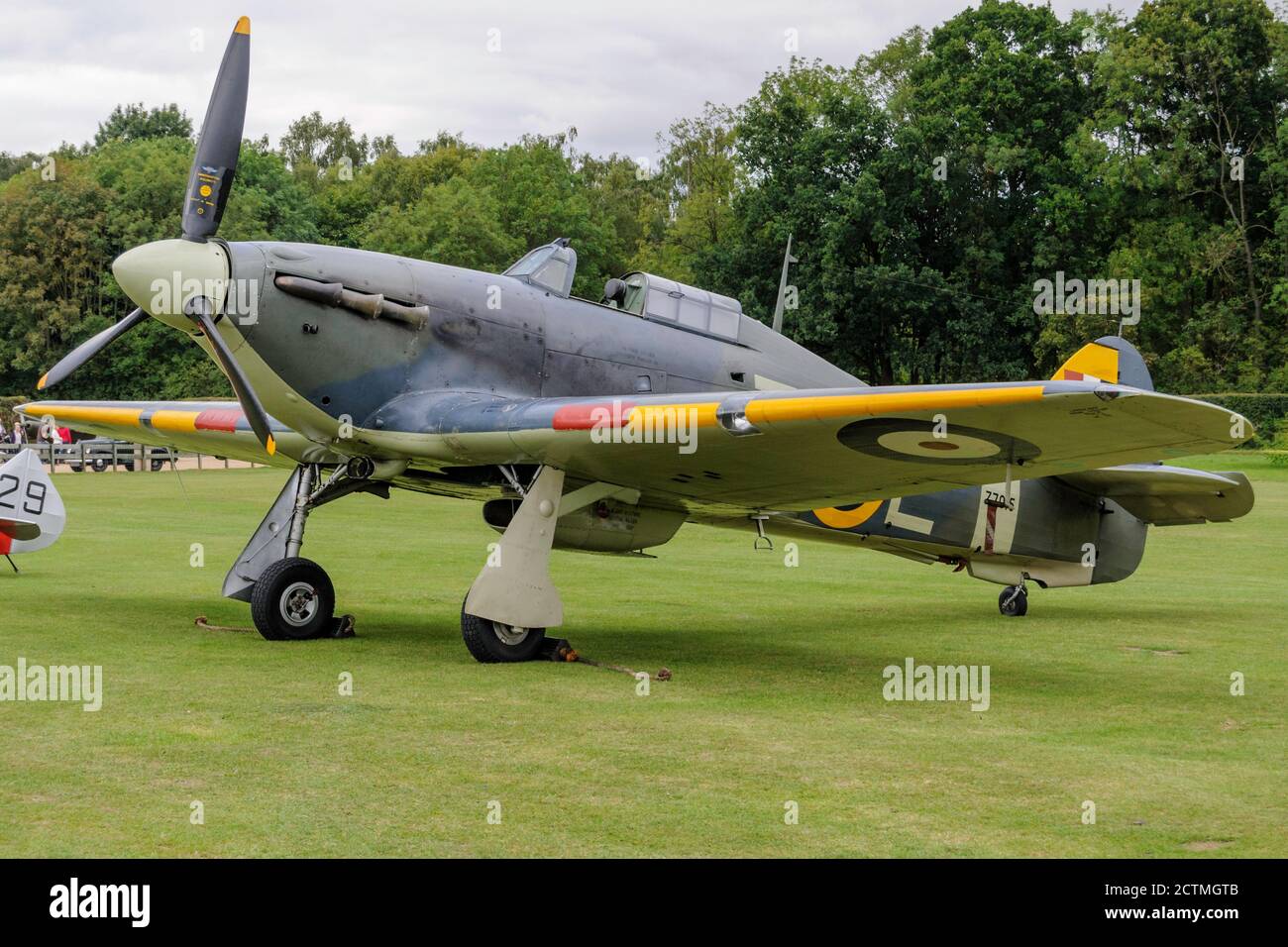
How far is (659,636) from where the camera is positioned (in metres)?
12.0

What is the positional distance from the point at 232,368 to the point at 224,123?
6.13ft

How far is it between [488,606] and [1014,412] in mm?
3856

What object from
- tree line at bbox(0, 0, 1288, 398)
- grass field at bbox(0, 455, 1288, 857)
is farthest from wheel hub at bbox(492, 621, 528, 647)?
tree line at bbox(0, 0, 1288, 398)

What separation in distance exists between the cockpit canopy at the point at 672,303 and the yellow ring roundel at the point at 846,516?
1744mm

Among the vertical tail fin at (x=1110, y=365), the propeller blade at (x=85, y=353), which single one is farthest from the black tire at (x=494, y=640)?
the vertical tail fin at (x=1110, y=365)

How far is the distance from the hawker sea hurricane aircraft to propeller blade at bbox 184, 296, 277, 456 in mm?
15

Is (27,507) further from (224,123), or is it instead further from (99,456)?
(99,456)

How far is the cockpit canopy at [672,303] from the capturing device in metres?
11.4

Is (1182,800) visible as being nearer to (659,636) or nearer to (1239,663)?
(1239,663)

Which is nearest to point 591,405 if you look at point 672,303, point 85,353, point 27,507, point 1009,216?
point 672,303

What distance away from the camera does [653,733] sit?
7445mm

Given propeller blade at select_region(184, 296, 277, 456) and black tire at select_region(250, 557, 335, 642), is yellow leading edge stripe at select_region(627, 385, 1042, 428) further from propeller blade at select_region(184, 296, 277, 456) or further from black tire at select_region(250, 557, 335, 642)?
black tire at select_region(250, 557, 335, 642)

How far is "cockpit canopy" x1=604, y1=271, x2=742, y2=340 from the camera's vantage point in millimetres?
11438
